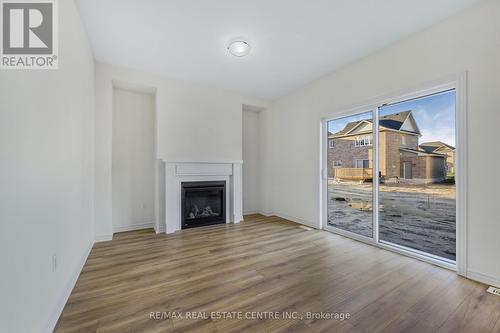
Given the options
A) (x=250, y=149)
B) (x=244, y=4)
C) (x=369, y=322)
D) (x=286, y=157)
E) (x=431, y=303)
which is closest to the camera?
(x=369, y=322)

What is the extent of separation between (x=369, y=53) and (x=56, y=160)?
384cm

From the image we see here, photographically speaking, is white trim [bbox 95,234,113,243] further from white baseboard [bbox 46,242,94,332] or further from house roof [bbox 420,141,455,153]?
house roof [bbox 420,141,455,153]

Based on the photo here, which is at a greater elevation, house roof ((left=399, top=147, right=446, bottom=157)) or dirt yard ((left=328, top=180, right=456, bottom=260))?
house roof ((left=399, top=147, right=446, bottom=157))

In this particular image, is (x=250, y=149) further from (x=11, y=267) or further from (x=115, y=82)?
(x=11, y=267)

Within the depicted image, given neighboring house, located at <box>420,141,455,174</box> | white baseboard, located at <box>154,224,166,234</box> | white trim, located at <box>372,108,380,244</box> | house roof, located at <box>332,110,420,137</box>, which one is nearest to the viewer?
neighboring house, located at <box>420,141,455,174</box>

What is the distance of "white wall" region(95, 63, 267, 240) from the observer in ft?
10.7

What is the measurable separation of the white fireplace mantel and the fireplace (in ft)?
0.28

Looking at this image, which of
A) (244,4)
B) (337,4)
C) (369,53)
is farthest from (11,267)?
(369,53)

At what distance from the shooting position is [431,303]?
1784 mm

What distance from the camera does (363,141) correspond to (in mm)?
3354

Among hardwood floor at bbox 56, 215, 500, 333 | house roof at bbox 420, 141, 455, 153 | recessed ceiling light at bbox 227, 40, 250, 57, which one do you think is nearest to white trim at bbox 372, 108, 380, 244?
hardwood floor at bbox 56, 215, 500, 333

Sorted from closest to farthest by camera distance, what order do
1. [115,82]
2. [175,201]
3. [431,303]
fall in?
[431,303] → [115,82] → [175,201]

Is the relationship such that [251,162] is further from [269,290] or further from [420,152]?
[269,290]

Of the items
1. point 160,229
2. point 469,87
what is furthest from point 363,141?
point 160,229
